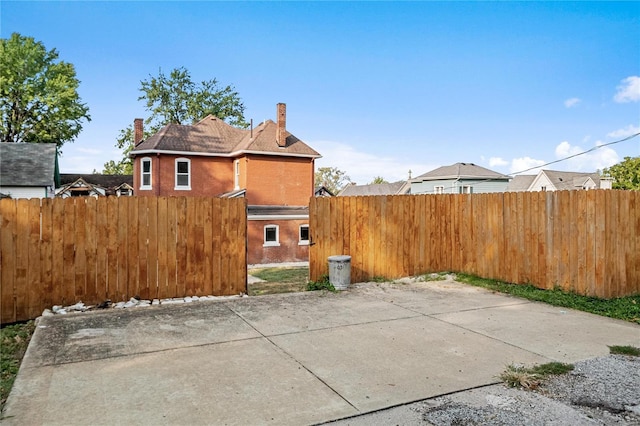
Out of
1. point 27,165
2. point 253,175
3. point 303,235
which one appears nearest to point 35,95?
point 27,165

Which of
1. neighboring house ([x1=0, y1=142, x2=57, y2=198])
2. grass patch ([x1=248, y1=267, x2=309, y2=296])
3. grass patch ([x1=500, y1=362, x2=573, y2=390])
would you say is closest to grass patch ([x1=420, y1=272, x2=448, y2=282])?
grass patch ([x1=248, y1=267, x2=309, y2=296])

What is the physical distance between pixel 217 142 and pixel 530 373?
1001 inches

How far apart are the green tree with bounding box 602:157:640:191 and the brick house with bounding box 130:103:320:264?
29.8 meters

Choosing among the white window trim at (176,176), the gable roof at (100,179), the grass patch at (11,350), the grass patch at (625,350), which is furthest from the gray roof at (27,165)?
the grass patch at (625,350)

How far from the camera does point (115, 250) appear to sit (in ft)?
24.9

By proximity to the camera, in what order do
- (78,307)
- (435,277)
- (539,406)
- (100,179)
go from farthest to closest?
1. (100,179)
2. (435,277)
3. (78,307)
4. (539,406)

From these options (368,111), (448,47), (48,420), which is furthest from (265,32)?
(368,111)

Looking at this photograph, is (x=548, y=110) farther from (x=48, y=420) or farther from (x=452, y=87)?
(x=48, y=420)

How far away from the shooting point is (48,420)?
3.44 m

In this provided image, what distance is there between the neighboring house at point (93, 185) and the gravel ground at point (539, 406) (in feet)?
131

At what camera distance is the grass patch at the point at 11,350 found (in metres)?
4.27

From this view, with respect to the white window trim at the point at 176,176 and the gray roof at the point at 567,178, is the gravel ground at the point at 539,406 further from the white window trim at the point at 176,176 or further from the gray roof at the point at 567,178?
the gray roof at the point at 567,178

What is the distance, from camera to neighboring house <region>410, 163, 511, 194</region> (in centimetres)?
3856

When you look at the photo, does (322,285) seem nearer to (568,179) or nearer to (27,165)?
(27,165)
